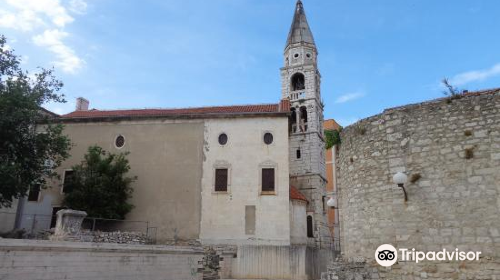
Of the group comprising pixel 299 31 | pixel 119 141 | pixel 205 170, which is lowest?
pixel 205 170

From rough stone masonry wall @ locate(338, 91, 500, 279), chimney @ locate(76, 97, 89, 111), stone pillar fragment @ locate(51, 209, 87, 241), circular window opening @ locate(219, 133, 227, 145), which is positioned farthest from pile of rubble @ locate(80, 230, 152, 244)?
chimney @ locate(76, 97, 89, 111)

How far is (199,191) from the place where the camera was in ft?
75.6

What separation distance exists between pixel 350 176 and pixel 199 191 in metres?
15.0

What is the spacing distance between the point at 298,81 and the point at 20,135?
86.2 ft

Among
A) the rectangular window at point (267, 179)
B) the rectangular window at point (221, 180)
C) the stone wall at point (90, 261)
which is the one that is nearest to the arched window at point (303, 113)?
the rectangular window at point (267, 179)

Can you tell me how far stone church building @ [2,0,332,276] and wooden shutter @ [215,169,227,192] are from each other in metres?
0.06

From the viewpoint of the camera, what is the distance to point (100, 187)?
70.4 ft

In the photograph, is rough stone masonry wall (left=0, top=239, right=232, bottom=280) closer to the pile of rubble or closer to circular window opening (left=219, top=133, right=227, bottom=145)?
the pile of rubble

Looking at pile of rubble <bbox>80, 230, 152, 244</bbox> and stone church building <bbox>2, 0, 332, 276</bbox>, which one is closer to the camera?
pile of rubble <bbox>80, 230, 152, 244</bbox>

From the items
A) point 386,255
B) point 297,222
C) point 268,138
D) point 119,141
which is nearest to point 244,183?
point 268,138

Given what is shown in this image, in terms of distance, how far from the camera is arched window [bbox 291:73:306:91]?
Answer: 38519 mm

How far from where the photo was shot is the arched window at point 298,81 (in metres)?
38.5

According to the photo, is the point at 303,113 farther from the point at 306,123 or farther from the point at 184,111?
the point at 184,111

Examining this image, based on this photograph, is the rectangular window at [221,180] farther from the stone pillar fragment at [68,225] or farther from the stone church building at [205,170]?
the stone pillar fragment at [68,225]
